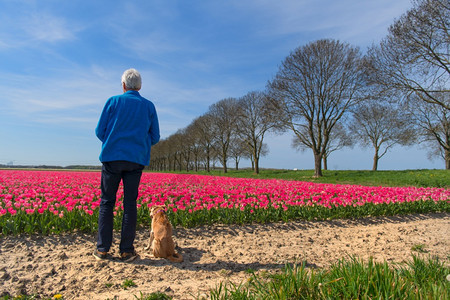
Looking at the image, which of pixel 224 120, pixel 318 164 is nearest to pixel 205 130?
pixel 224 120

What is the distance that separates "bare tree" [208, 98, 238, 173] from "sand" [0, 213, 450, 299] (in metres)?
32.0

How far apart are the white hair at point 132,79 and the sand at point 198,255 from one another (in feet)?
8.02

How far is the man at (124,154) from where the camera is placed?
3.69 meters

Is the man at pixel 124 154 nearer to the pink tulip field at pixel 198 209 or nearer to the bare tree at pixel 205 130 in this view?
the pink tulip field at pixel 198 209

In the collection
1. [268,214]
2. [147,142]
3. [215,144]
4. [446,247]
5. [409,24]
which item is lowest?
[446,247]

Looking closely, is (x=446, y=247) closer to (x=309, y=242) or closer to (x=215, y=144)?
(x=309, y=242)

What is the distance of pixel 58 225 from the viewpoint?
4.65 metres

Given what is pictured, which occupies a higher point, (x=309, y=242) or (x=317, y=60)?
(x=317, y=60)

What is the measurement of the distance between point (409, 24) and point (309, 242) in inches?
592

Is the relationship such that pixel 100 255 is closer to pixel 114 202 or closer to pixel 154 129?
pixel 114 202

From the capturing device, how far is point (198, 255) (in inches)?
165

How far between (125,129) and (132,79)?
2.49 ft

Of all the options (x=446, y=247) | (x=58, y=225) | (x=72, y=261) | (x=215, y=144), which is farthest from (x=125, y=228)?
(x=215, y=144)

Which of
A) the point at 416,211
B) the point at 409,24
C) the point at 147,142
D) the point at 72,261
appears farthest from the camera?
the point at 409,24
